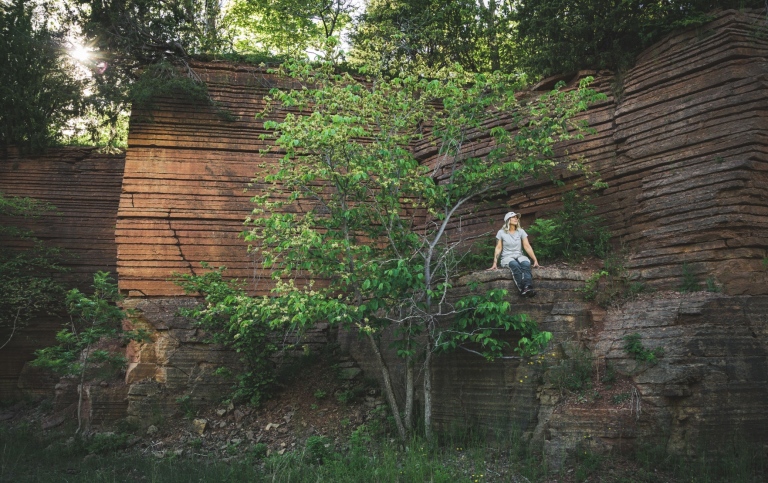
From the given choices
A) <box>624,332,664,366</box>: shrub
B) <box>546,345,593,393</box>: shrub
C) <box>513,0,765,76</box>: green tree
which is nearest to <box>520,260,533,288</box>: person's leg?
<box>546,345,593,393</box>: shrub

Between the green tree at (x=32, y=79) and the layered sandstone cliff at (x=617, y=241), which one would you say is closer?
the layered sandstone cliff at (x=617, y=241)

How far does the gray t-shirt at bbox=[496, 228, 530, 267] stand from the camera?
9.41 m

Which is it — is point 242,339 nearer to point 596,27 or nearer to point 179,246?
point 179,246

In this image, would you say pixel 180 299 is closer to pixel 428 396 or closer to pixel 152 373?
pixel 152 373

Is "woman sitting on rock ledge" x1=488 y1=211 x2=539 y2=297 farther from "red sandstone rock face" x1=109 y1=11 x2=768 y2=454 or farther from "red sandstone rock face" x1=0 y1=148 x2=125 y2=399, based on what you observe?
"red sandstone rock face" x1=0 y1=148 x2=125 y2=399

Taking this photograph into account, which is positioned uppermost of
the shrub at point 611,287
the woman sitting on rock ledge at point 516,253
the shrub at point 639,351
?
the woman sitting on rock ledge at point 516,253

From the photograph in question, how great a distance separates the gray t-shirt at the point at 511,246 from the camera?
9.41 meters

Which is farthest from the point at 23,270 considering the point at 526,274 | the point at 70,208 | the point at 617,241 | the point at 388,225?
the point at 617,241

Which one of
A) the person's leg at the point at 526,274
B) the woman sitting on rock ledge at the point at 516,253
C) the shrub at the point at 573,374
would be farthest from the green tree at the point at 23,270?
the shrub at the point at 573,374

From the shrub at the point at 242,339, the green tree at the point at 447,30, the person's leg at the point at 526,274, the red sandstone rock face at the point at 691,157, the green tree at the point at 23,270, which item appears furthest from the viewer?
the green tree at the point at 447,30

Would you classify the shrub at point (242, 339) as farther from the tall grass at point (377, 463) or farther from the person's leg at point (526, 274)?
the person's leg at point (526, 274)

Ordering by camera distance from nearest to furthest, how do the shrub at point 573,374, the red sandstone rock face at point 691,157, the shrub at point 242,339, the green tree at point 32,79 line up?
1. the shrub at point 573,374
2. the red sandstone rock face at point 691,157
3. the shrub at point 242,339
4. the green tree at point 32,79

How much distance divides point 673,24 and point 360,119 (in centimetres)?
613

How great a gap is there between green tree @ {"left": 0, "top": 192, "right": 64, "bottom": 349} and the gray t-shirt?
11345mm
